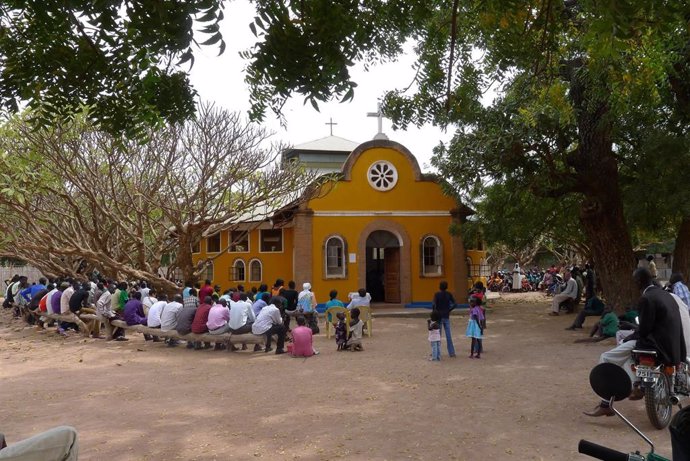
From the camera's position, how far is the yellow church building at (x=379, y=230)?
2128 cm

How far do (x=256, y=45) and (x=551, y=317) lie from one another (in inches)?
664

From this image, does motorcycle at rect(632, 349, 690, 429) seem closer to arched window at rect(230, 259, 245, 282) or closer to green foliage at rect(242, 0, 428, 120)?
green foliage at rect(242, 0, 428, 120)

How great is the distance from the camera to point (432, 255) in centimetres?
2258

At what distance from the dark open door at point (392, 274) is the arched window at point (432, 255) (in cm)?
105

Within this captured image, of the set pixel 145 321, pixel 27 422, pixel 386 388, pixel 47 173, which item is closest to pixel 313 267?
pixel 145 321

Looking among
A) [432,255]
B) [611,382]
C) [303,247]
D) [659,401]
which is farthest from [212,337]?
[432,255]

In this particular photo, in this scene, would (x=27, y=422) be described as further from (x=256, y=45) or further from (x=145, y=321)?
(x=145, y=321)

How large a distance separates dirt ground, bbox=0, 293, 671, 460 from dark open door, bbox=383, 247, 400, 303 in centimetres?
894

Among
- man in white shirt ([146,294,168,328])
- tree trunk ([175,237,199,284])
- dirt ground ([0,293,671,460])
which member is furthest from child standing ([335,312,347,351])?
tree trunk ([175,237,199,284])

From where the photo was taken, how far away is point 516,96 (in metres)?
12.3

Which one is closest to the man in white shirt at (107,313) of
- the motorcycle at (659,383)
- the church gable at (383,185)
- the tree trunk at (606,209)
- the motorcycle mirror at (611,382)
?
the church gable at (383,185)

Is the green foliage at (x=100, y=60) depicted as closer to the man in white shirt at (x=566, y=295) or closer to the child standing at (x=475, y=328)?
the child standing at (x=475, y=328)

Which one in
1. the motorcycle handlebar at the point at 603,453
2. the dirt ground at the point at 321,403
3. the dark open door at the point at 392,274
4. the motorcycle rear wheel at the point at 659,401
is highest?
the dark open door at the point at 392,274

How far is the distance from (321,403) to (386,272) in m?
15.4
